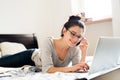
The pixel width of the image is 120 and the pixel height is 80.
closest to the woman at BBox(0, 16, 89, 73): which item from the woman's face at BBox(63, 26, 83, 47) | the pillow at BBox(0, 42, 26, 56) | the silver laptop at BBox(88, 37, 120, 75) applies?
the woman's face at BBox(63, 26, 83, 47)

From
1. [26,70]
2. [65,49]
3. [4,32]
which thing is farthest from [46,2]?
[26,70]

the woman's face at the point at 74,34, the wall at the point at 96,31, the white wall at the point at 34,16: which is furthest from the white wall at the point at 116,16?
the woman's face at the point at 74,34

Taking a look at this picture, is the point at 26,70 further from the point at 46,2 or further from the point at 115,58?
the point at 46,2

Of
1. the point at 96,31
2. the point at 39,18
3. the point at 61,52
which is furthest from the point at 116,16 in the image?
the point at 39,18

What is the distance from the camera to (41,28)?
9.90 ft

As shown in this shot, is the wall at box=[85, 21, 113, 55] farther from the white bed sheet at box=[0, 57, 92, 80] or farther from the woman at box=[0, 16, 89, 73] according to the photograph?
the white bed sheet at box=[0, 57, 92, 80]

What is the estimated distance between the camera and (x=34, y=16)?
2943mm

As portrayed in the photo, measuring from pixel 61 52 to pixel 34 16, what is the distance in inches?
60.2

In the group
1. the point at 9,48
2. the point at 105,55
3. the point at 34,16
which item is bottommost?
the point at 9,48

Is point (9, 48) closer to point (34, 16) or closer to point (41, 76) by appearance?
point (34, 16)

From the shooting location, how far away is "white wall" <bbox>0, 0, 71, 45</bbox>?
102 inches

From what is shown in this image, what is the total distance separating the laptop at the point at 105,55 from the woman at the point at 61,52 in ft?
1.03

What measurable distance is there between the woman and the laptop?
313 millimetres

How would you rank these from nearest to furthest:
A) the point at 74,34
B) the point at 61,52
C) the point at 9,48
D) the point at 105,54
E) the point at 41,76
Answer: the point at 105,54 → the point at 41,76 → the point at 74,34 → the point at 61,52 → the point at 9,48
